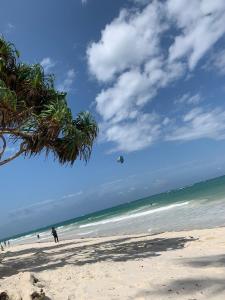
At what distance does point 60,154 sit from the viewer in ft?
46.0

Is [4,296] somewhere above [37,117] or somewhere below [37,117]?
below

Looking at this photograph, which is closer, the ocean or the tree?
the tree

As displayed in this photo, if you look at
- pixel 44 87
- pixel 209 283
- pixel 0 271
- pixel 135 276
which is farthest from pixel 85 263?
pixel 44 87

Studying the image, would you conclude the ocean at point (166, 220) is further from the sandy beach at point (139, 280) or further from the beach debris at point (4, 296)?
the beach debris at point (4, 296)

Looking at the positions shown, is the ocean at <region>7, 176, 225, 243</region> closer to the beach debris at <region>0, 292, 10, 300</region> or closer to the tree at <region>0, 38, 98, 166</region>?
the tree at <region>0, 38, 98, 166</region>

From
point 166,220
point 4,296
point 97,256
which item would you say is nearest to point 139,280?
point 4,296

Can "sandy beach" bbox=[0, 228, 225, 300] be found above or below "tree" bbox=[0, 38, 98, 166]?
below

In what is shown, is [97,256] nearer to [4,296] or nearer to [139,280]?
[139,280]

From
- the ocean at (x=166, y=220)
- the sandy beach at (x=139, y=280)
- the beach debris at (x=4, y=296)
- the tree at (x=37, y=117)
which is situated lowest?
the sandy beach at (x=139, y=280)

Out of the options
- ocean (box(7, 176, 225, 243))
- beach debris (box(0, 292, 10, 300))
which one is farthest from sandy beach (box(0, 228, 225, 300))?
ocean (box(7, 176, 225, 243))

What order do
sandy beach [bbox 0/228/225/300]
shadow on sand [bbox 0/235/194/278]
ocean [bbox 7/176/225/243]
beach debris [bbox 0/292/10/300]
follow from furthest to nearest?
ocean [bbox 7/176/225/243] < shadow on sand [bbox 0/235/194/278] < sandy beach [bbox 0/228/225/300] < beach debris [bbox 0/292/10/300]

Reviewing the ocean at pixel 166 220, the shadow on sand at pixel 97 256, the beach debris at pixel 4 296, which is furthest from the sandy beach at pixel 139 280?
the ocean at pixel 166 220

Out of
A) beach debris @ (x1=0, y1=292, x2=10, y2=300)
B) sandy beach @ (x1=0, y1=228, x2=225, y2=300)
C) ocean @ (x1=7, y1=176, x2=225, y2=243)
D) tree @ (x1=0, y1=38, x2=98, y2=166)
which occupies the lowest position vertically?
sandy beach @ (x1=0, y1=228, x2=225, y2=300)

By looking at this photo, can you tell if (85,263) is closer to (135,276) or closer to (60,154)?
(135,276)
